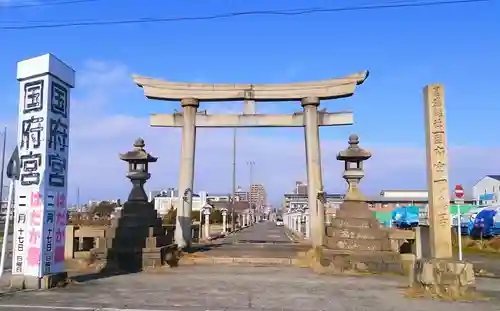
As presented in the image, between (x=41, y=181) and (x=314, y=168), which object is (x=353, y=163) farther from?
(x=41, y=181)

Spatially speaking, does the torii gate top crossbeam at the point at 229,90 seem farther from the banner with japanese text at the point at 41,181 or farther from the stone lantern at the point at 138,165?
the banner with japanese text at the point at 41,181

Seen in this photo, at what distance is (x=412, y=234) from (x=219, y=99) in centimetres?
958

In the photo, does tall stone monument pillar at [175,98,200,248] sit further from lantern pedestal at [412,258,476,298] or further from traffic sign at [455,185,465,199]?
lantern pedestal at [412,258,476,298]

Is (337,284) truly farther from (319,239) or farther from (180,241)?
(180,241)

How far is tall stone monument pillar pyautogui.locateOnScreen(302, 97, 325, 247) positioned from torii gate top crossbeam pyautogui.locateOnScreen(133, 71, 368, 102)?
1.63 feet

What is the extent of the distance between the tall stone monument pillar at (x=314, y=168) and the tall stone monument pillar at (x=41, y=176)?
10.6m

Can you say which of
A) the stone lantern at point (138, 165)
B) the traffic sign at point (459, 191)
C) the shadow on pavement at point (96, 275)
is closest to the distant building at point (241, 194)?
the stone lantern at point (138, 165)

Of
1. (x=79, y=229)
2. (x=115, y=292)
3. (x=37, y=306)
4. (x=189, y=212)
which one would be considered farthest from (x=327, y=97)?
(x=37, y=306)

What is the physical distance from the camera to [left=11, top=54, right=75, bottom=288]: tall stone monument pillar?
10.4 m

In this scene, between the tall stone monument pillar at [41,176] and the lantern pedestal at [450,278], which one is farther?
Result: the tall stone monument pillar at [41,176]

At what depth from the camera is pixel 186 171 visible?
19641mm

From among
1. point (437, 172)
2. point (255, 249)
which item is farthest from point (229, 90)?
point (437, 172)

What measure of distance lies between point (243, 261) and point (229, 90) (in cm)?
734

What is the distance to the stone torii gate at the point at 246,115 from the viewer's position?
19.4m
